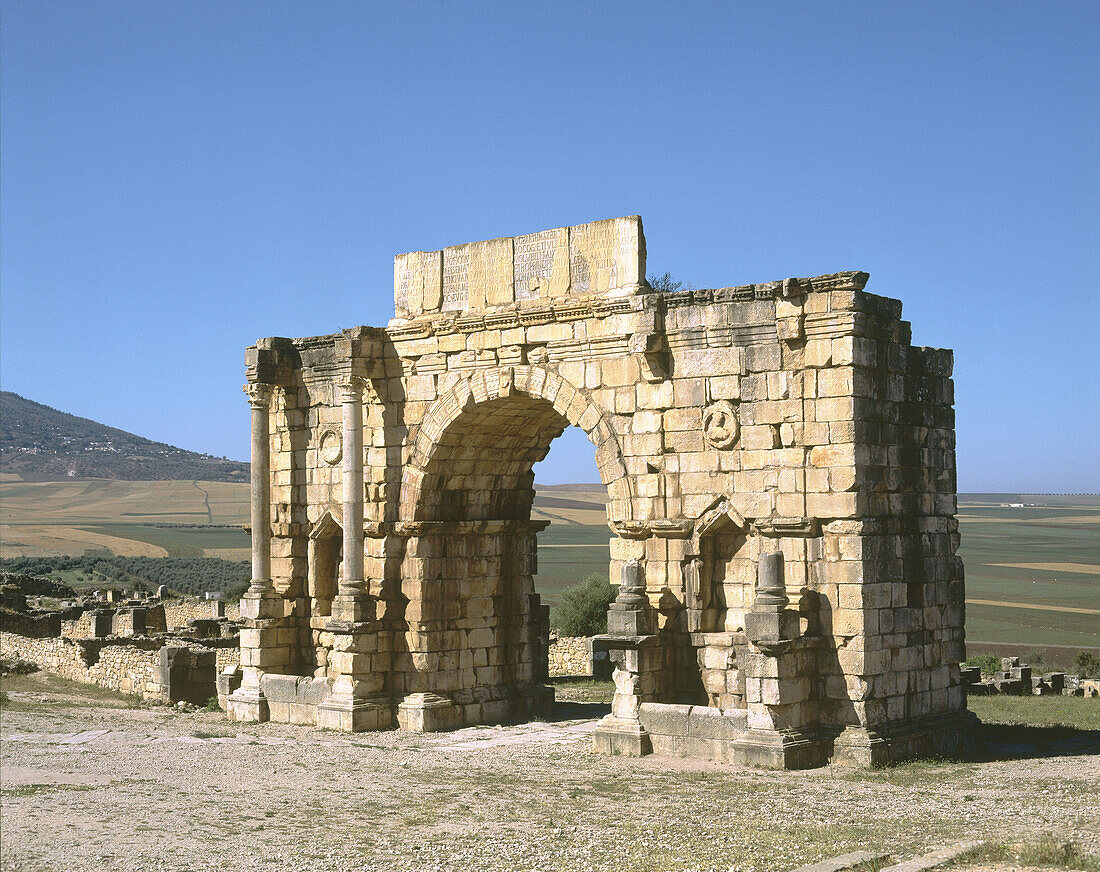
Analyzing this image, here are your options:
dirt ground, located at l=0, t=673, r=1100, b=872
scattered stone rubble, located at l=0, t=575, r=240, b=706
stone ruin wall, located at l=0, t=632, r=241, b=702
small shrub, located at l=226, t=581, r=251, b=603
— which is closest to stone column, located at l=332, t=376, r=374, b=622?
dirt ground, located at l=0, t=673, r=1100, b=872

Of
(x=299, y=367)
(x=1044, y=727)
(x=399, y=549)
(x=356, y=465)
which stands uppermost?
(x=299, y=367)

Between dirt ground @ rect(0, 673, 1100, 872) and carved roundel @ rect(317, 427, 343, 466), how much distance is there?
3612 mm

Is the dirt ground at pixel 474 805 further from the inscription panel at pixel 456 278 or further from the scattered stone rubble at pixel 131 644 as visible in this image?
the inscription panel at pixel 456 278

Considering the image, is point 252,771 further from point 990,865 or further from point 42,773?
point 990,865

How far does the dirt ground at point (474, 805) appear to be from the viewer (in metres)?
9.18

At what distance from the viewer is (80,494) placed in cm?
10925

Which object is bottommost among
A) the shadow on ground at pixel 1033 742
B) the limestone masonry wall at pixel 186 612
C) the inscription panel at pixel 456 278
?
the shadow on ground at pixel 1033 742

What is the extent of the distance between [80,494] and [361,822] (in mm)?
105371

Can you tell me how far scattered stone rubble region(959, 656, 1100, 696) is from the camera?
2230cm

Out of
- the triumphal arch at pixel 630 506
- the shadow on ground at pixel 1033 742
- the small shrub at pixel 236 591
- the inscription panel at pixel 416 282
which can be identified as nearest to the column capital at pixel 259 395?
the triumphal arch at pixel 630 506

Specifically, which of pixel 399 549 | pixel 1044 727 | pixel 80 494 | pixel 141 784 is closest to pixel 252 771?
pixel 141 784

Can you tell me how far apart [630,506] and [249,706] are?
6001 mm

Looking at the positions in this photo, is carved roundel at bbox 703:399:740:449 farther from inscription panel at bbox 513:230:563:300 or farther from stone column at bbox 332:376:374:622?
stone column at bbox 332:376:374:622

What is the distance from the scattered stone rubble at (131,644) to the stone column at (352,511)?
2.94 metres
